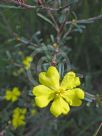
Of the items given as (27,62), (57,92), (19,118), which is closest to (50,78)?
(57,92)

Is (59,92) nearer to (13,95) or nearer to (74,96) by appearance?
(74,96)

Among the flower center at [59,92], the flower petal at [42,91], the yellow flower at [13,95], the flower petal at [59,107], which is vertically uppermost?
the flower petal at [42,91]

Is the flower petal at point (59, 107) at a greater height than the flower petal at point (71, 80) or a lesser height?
lesser

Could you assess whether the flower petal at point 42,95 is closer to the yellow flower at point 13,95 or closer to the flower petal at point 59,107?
the flower petal at point 59,107

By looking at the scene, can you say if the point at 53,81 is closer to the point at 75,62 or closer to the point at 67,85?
the point at 67,85

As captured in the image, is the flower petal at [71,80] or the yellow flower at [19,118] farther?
the yellow flower at [19,118]

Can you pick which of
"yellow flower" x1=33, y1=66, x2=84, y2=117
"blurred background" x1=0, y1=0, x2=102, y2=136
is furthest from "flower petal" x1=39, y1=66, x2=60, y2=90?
"blurred background" x1=0, y1=0, x2=102, y2=136

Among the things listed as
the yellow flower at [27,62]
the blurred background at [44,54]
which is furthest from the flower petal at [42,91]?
the yellow flower at [27,62]
